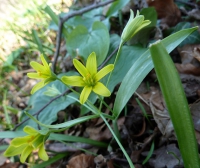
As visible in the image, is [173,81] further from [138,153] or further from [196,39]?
[196,39]

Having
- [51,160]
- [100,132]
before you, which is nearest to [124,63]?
[100,132]

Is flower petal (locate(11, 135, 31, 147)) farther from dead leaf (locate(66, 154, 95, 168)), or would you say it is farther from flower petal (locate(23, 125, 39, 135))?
dead leaf (locate(66, 154, 95, 168))

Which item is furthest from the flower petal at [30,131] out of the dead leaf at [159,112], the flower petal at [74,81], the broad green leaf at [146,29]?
the broad green leaf at [146,29]

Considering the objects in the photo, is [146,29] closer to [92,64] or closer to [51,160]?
[92,64]

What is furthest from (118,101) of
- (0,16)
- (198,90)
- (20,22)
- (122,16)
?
(0,16)

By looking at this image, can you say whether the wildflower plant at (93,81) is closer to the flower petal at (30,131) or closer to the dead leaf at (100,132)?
the flower petal at (30,131)
